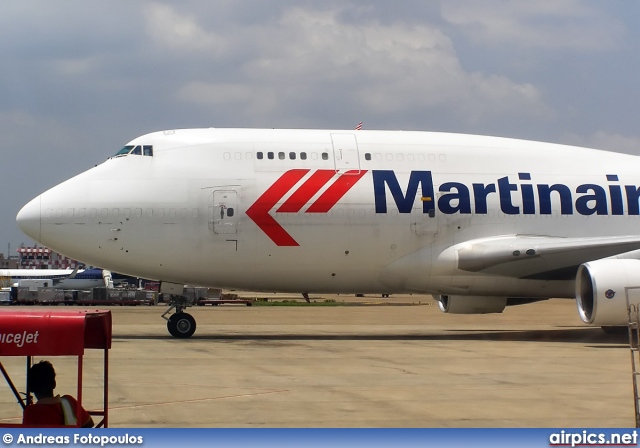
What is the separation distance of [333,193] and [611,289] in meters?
6.20

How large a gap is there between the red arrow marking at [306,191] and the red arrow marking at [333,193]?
7.3 inches

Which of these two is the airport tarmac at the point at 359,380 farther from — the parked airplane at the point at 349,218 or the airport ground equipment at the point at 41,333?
the airport ground equipment at the point at 41,333

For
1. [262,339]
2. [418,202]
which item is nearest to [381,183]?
[418,202]

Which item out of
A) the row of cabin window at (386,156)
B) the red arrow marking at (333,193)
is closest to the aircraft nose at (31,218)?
the row of cabin window at (386,156)

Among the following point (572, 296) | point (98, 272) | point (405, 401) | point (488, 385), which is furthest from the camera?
point (98, 272)

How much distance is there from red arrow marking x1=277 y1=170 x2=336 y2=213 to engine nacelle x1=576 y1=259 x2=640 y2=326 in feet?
19.5

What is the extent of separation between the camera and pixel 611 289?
725 inches

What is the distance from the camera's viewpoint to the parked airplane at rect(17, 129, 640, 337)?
19297mm

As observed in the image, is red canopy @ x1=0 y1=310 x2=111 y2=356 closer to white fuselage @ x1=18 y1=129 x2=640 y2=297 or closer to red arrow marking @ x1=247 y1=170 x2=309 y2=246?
white fuselage @ x1=18 y1=129 x2=640 y2=297

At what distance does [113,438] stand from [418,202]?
15.0 m

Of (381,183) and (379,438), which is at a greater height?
(381,183)

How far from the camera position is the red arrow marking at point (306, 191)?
64.4 feet

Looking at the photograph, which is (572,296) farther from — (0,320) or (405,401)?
(0,320)

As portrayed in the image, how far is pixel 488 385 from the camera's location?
12094 mm
